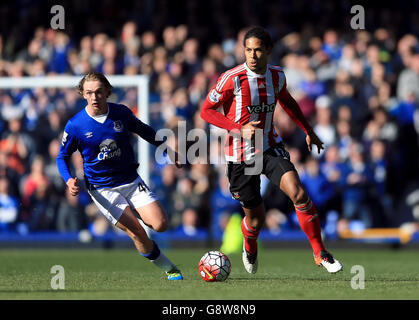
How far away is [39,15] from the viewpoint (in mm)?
18312

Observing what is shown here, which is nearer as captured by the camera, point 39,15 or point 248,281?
point 248,281

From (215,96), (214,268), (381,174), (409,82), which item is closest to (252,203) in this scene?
(214,268)

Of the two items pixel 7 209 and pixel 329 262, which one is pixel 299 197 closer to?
pixel 329 262

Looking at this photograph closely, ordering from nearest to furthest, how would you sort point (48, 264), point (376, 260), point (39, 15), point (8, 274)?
point (8, 274) < point (48, 264) < point (376, 260) < point (39, 15)

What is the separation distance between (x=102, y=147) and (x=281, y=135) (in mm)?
6949

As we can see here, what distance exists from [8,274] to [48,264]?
179 cm

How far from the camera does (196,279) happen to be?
8.45 metres

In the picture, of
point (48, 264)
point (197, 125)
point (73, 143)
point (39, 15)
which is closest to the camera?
point (73, 143)

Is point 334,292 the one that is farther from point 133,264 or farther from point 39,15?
point 39,15

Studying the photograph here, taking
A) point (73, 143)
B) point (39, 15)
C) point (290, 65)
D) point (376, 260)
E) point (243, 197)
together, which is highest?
point (39, 15)

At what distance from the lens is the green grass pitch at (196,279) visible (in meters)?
6.80

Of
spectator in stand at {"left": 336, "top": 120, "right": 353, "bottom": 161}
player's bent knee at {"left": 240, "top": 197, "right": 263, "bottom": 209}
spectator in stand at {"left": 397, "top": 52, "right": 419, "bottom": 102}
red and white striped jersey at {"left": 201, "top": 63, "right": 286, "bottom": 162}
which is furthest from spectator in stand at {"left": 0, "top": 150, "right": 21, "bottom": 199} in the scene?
red and white striped jersey at {"left": 201, "top": 63, "right": 286, "bottom": 162}

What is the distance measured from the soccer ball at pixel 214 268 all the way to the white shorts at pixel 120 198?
2.57 ft
